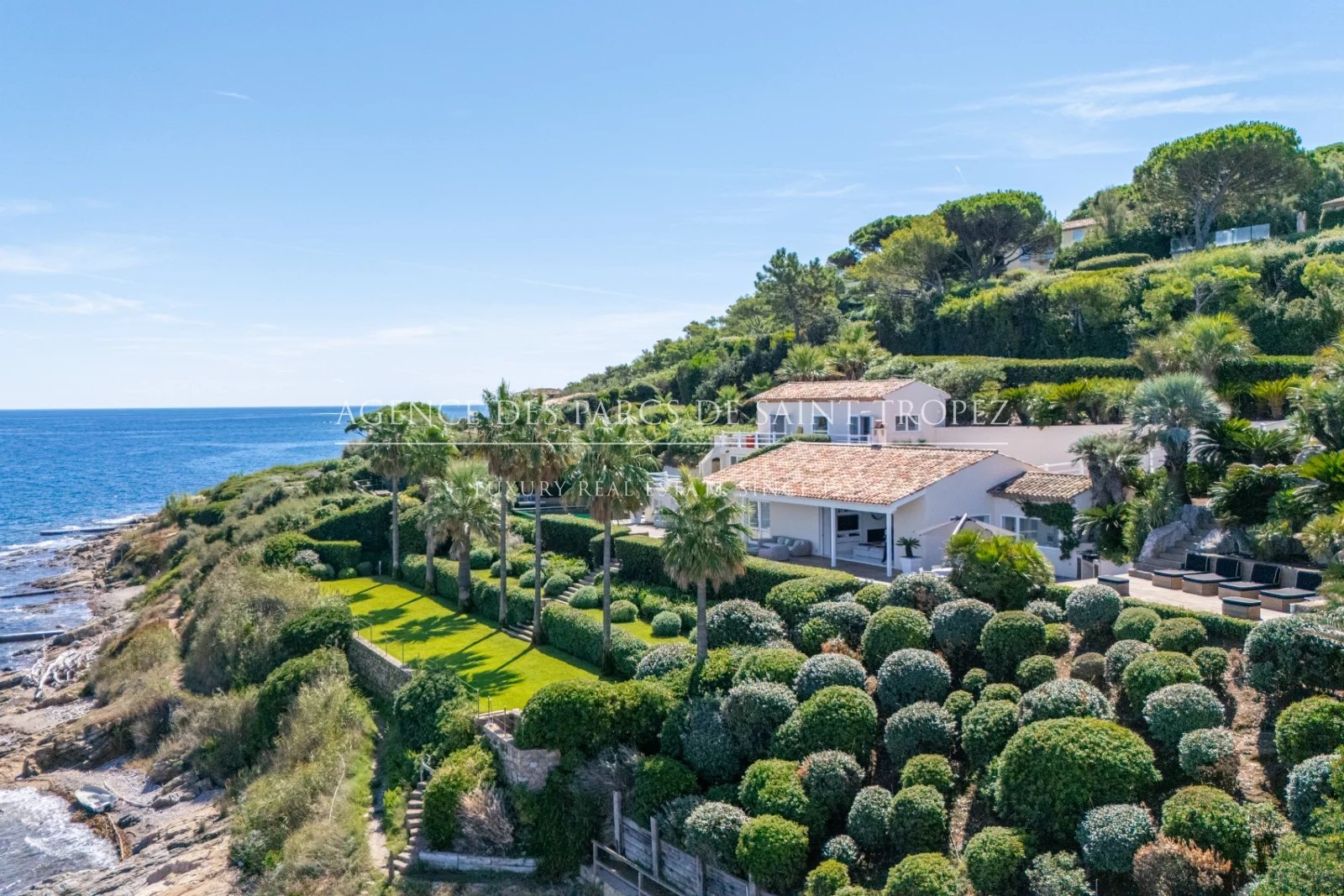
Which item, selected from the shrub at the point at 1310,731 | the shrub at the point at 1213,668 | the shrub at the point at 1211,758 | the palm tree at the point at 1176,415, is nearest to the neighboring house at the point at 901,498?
the palm tree at the point at 1176,415

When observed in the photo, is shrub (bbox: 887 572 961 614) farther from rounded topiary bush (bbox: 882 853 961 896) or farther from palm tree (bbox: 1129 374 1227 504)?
palm tree (bbox: 1129 374 1227 504)

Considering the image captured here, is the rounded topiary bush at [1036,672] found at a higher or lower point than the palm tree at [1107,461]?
lower

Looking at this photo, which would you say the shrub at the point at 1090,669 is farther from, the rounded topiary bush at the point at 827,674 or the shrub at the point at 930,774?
the rounded topiary bush at the point at 827,674

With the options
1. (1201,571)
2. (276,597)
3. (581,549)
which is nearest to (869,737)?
(1201,571)

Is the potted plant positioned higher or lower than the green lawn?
higher

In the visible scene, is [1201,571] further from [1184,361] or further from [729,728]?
[1184,361]

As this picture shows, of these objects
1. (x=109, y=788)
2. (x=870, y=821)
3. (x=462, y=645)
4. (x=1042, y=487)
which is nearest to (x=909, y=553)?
(x=1042, y=487)


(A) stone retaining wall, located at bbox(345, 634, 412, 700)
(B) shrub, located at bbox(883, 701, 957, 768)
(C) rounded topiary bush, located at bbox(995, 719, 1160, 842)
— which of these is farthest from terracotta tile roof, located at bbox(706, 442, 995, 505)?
(A) stone retaining wall, located at bbox(345, 634, 412, 700)
